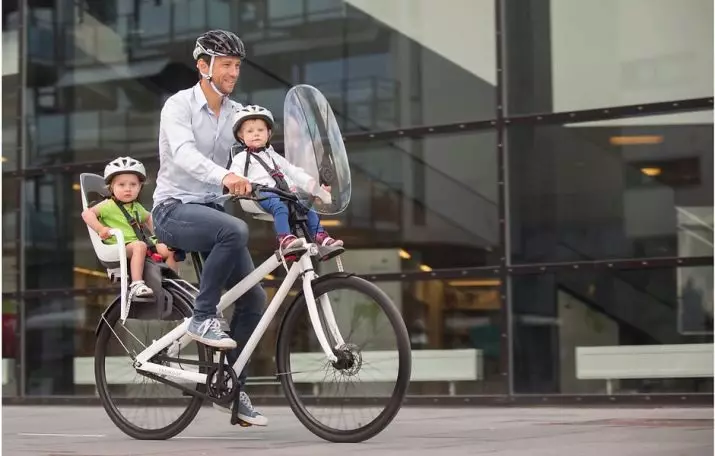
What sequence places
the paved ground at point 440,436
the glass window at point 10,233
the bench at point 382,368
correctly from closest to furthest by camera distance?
the paved ground at point 440,436
the bench at point 382,368
the glass window at point 10,233

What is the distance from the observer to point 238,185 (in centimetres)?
580

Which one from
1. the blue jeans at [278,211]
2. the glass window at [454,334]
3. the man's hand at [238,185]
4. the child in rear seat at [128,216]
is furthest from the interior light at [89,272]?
the man's hand at [238,185]

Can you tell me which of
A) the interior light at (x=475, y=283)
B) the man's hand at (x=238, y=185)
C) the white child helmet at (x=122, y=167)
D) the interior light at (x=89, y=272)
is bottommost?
the interior light at (x=475, y=283)

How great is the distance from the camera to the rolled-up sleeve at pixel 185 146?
5.99 m

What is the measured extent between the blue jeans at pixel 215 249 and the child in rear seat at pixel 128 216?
281 mm

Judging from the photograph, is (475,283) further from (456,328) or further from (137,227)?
(137,227)

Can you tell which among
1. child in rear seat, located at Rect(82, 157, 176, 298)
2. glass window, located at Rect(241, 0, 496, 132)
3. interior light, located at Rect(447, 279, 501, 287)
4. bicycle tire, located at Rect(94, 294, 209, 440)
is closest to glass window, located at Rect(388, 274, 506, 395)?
interior light, located at Rect(447, 279, 501, 287)

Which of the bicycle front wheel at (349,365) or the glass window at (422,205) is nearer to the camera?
the bicycle front wheel at (349,365)

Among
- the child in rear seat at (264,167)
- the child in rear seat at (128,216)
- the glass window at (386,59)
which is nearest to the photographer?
the child in rear seat at (264,167)

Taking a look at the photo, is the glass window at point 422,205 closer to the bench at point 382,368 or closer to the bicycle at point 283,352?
the bench at point 382,368

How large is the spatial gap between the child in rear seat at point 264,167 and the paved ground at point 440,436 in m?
1.04

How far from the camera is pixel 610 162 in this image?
1001 centimetres

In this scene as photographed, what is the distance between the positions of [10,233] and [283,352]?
7503 millimetres

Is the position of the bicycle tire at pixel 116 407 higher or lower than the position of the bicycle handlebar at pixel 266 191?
lower
